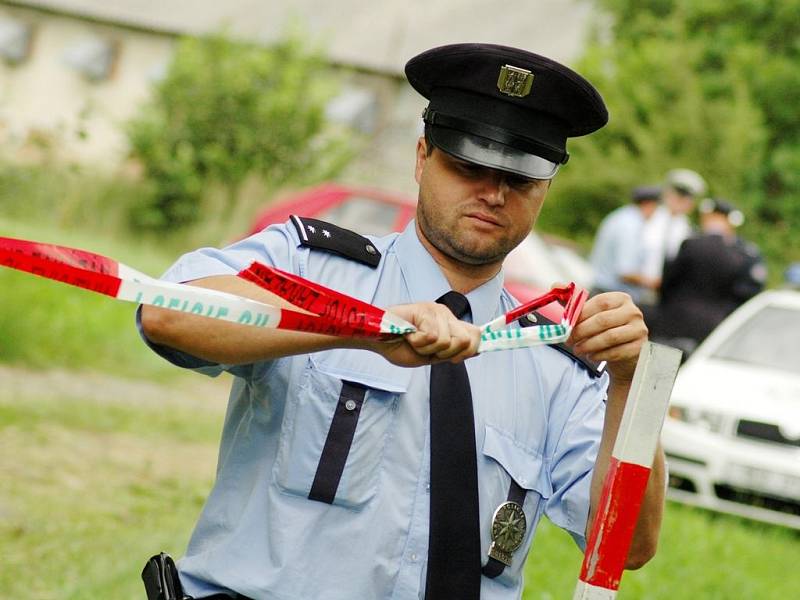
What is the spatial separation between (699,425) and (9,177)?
538 cm

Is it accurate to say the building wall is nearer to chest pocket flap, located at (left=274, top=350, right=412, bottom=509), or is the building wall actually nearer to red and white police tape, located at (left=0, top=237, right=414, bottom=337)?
chest pocket flap, located at (left=274, top=350, right=412, bottom=509)

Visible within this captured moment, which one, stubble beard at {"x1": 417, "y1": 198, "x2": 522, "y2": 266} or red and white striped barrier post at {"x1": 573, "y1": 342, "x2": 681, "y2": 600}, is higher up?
stubble beard at {"x1": 417, "y1": 198, "x2": 522, "y2": 266}

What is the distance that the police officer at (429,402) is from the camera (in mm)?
3014

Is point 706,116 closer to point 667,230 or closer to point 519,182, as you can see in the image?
point 667,230

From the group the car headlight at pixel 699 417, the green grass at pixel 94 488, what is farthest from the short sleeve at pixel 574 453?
the car headlight at pixel 699 417

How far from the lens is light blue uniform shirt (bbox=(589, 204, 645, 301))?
12.2 metres

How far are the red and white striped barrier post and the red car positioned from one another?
9835mm

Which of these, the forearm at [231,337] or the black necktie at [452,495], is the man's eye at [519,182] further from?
the forearm at [231,337]

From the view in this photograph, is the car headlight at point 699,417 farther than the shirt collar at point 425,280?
Yes

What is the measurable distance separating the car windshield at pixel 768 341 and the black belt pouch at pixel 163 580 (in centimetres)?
762

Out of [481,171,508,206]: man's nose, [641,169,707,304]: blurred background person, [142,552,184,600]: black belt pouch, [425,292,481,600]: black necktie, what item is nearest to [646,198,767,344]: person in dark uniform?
[641,169,707,304]: blurred background person

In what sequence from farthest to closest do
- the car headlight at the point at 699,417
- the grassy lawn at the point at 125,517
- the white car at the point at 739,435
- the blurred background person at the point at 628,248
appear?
the blurred background person at the point at 628,248 → the car headlight at the point at 699,417 → the white car at the point at 739,435 → the grassy lawn at the point at 125,517

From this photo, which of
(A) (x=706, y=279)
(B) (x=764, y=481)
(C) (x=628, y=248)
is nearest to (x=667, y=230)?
(C) (x=628, y=248)

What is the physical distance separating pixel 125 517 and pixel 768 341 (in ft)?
16.9
